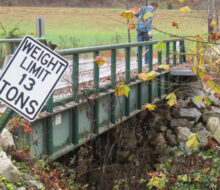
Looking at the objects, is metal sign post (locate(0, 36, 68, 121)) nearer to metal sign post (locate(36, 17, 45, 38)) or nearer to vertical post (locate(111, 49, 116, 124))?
vertical post (locate(111, 49, 116, 124))

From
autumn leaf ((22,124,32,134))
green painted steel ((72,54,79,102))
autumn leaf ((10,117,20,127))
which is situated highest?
green painted steel ((72,54,79,102))

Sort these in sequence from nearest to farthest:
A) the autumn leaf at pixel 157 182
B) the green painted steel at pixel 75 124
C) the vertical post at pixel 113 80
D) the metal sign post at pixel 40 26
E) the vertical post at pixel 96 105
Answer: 1. the green painted steel at pixel 75 124
2. the autumn leaf at pixel 157 182
3. the vertical post at pixel 96 105
4. the vertical post at pixel 113 80
5. the metal sign post at pixel 40 26

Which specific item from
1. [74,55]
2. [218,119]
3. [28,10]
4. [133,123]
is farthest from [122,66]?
[28,10]

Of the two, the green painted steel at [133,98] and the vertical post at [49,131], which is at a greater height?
the vertical post at [49,131]

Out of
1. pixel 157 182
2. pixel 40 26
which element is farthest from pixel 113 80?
pixel 40 26

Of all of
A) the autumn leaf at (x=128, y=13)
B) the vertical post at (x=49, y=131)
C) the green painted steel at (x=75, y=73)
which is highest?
the autumn leaf at (x=128, y=13)

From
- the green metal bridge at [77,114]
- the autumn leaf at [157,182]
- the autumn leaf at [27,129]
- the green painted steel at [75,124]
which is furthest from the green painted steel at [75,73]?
the autumn leaf at [157,182]

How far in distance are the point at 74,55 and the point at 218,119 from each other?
924 cm

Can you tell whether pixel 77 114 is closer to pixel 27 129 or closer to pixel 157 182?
pixel 27 129

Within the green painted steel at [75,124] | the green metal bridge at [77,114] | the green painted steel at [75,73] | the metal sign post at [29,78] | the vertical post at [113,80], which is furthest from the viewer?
the vertical post at [113,80]

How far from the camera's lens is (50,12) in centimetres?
5678

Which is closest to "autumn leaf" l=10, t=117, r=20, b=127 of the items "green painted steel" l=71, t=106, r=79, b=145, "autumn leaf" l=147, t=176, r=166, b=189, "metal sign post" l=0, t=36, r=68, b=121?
"green painted steel" l=71, t=106, r=79, b=145

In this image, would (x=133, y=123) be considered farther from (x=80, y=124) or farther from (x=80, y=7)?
(x=80, y=7)

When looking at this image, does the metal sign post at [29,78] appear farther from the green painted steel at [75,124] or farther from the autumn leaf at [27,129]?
the green painted steel at [75,124]
